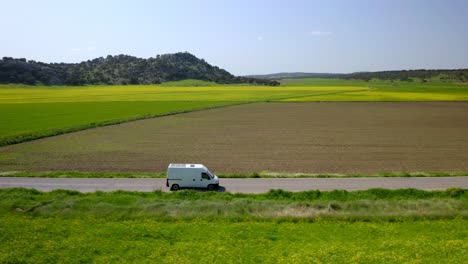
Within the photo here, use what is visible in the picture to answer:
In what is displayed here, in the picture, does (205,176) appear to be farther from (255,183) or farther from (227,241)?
(227,241)

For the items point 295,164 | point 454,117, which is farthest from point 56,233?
point 454,117

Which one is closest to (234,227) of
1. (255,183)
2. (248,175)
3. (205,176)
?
(205,176)

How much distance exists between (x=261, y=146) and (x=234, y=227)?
2862 cm

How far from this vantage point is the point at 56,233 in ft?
60.2

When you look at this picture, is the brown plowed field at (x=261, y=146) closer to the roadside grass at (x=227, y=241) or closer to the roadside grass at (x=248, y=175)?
the roadside grass at (x=248, y=175)

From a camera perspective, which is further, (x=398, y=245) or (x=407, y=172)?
(x=407, y=172)

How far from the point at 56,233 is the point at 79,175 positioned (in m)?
14.7

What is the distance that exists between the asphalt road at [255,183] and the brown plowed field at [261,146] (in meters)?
4.27

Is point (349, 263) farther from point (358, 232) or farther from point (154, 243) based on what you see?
point (154, 243)

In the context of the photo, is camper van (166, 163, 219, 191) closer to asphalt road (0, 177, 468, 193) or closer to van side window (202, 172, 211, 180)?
van side window (202, 172, 211, 180)

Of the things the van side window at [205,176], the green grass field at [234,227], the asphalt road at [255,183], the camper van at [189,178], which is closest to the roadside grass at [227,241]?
the green grass field at [234,227]

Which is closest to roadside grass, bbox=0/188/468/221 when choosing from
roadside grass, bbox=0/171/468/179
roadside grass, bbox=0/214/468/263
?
roadside grass, bbox=0/214/468/263

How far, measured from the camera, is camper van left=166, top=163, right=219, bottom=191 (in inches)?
1142

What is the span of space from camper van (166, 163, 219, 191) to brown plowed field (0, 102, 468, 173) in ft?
19.4
